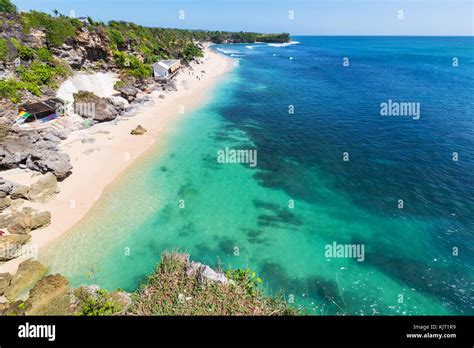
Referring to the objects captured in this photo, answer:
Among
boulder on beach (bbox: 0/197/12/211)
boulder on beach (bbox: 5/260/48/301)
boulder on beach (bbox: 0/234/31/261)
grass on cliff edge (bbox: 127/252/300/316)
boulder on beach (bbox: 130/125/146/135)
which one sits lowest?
boulder on beach (bbox: 5/260/48/301)

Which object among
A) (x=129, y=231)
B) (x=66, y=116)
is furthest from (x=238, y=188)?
(x=66, y=116)

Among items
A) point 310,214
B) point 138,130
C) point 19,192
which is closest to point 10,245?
point 19,192

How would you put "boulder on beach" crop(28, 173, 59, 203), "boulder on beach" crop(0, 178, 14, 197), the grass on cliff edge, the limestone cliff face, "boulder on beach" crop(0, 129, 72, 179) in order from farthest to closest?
the limestone cliff face < "boulder on beach" crop(0, 129, 72, 179) < "boulder on beach" crop(28, 173, 59, 203) < "boulder on beach" crop(0, 178, 14, 197) < the grass on cliff edge

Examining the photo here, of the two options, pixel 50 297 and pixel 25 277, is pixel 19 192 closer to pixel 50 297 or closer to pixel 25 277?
pixel 25 277

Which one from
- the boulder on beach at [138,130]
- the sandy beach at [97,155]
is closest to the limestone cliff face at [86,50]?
the sandy beach at [97,155]

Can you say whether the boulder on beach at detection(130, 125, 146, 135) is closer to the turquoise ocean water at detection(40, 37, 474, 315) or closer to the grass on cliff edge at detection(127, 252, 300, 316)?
the turquoise ocean water at detection(40, 37, 474, 315)

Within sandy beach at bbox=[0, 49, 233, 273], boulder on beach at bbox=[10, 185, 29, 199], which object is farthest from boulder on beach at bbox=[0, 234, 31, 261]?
boulder on beach at bbox=[10, 185, 29, 199]
